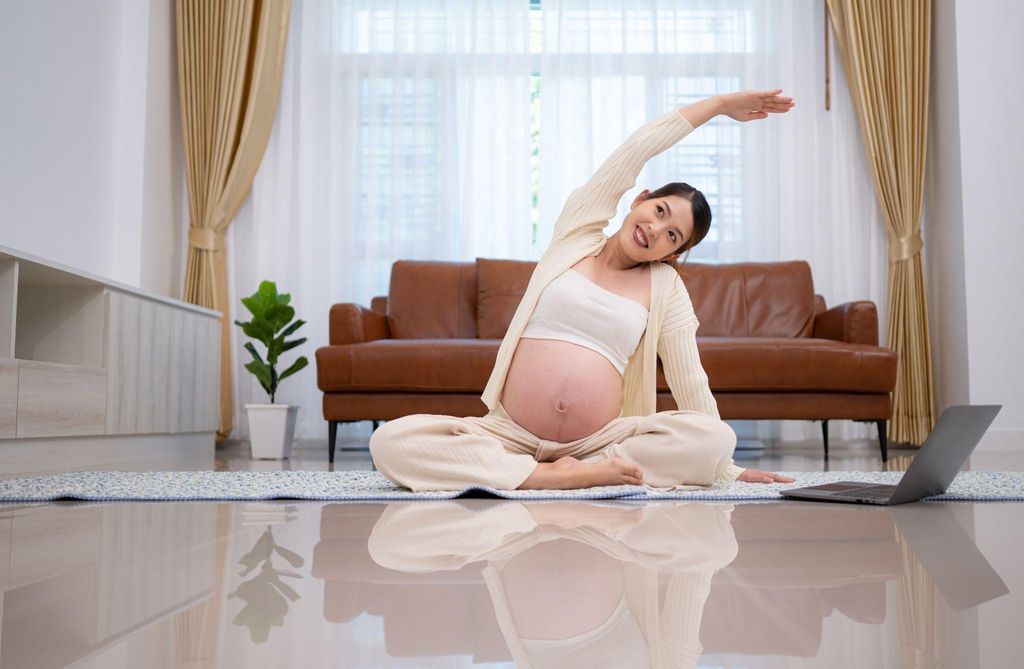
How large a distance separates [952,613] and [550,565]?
39cm

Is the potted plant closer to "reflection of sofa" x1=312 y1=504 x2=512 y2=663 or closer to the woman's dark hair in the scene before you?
the woman's dark hair

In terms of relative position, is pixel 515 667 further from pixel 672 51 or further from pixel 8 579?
pixel 672 51

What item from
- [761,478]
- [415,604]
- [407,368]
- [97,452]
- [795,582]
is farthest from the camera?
[407,368]

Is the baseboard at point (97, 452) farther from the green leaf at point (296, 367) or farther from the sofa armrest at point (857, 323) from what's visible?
the sofa armrest at point (857, 323)

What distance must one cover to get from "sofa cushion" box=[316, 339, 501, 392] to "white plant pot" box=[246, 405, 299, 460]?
0.43m

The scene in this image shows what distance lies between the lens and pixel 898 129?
16.3ft

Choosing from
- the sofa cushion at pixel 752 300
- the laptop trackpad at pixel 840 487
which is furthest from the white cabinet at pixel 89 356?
the sofa cushion at pixel 752 300

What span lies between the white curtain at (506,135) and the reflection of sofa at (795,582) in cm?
390

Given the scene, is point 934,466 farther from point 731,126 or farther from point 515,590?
point 731,126

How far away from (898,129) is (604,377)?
363 cm

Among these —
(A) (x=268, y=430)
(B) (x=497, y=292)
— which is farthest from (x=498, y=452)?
(B) (x=497, y=292)

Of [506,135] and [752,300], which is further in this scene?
[506,135]

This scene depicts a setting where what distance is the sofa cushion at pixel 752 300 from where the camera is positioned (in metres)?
4.64

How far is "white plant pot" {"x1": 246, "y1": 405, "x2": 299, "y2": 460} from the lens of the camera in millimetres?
4168
